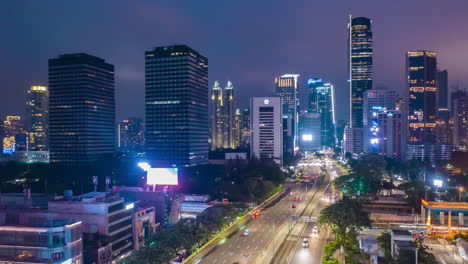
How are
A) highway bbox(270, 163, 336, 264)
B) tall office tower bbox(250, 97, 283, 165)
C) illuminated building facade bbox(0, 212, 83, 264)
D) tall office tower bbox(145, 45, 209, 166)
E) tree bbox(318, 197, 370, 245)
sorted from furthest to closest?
tall office tower bbox(250, 97, 283, 165)
tall office tower bbox(145, 45, 209, 166)
tree bbox(318, 197, 370, 245)
highway bbox(270, 163, 336, 264)
illuminated building facade bbox(0, 212, 83, 264)

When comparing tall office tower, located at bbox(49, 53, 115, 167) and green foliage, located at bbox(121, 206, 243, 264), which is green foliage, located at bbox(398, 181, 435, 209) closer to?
green foliage, located at bbox(121, 206, 243, 264)

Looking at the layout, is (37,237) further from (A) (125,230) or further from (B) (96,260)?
(A) (125,230)

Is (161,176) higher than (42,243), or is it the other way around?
(161,176)

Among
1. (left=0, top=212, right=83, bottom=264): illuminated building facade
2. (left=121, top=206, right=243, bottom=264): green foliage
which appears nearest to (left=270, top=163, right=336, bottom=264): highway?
(left=121, top=206, right=243, bottom=264): green foliage

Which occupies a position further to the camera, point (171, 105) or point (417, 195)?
point (171, 105)

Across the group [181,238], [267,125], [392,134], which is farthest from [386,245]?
[392,134]

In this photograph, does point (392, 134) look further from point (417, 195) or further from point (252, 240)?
point (252, 240)
